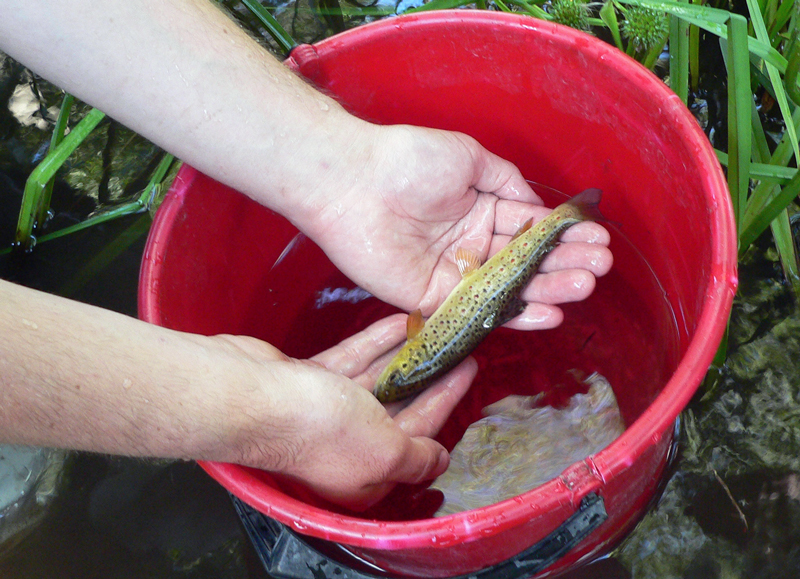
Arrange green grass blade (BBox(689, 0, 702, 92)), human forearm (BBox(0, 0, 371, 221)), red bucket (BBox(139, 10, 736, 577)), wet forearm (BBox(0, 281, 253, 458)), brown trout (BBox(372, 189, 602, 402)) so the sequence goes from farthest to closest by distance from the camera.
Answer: green grass blade (BBox(689, 0, 702, 92))
brown trout (BBox(372, 189, 602, 402))
human forearm (BBox(0, 0, 371, 221))
red bucket (BBox(139, 10, 736, 577))
wet forearm (BBox(0, 281, 253, 458))

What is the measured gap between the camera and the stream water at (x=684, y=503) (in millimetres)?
1705

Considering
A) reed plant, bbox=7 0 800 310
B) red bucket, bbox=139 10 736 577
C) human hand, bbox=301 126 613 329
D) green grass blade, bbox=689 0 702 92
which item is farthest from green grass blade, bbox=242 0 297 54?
green grass blade, bbox=689 0 702 92

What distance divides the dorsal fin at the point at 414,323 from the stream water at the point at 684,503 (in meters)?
0.77

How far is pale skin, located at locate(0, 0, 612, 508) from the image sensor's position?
110cm

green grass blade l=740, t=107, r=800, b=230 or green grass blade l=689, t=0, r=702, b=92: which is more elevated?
green grass blade l=689, t=0, r=702, b=92

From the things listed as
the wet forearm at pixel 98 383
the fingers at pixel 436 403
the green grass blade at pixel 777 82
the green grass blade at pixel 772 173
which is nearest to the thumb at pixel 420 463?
the fingers at pixel 436 403

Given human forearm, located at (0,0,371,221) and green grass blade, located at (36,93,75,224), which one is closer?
human forearm, located at (0,0,371,221)

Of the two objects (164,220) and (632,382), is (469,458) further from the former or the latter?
(164,220)

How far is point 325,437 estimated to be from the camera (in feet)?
4.24

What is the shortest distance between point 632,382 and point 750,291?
547 mm

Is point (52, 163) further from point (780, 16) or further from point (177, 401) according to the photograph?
point (780, 16)

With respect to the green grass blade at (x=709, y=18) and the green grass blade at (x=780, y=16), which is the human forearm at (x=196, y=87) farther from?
the green grass blade at (x=780, y=16)

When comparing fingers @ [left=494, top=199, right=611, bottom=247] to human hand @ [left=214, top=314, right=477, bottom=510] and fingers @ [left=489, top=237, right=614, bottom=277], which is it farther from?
human hand @ [left=214, top=314, right=477, bottom=510]

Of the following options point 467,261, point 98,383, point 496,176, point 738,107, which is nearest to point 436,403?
point 467,261
